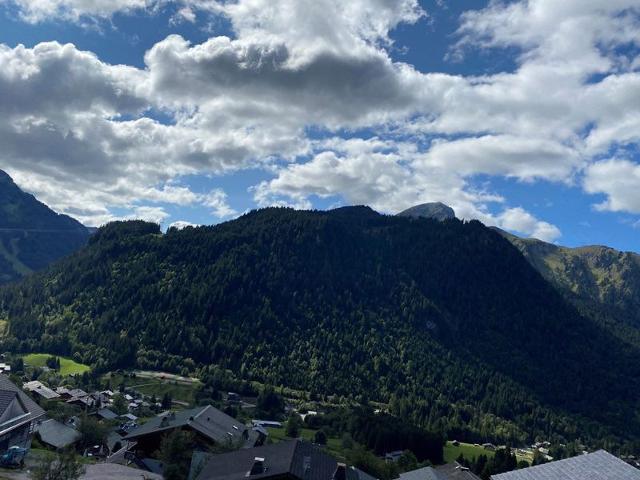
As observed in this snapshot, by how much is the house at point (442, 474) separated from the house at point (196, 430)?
101 feet

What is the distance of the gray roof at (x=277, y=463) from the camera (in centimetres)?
7556

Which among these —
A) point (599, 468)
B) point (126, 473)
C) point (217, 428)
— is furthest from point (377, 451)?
point (599, 468)

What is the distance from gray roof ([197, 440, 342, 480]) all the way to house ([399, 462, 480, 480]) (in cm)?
1403

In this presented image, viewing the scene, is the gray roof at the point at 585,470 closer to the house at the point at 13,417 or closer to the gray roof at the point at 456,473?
the gray roof at the point at 456,473

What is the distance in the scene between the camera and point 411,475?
9425 centimetres

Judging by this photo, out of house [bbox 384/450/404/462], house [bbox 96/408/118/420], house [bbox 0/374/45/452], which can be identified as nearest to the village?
house [bbox 0/374/45/452]

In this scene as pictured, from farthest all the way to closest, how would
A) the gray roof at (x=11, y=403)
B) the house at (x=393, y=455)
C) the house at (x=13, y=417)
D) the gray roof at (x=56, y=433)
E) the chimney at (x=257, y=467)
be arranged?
the house at (x=393, y=455) < the gray roof at (x=56, y=433) < the gray roof at (x=11, y=403) < the house at (x=13, y=417) < the chimney at (x=257, y=467)

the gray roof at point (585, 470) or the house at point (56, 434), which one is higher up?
the gray roof at point (585, 470)

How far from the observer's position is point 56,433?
130750mm

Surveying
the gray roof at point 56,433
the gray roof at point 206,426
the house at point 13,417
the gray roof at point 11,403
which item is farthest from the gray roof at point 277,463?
the gray roof at point 56,433

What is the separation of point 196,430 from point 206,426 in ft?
16.3

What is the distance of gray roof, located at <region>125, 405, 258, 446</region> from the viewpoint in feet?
385

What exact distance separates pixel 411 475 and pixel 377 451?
345 feet

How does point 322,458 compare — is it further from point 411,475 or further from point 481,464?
point 481,464
